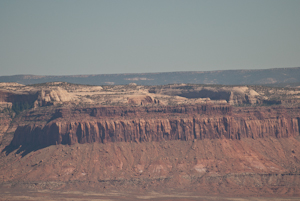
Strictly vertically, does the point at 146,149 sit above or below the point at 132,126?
below

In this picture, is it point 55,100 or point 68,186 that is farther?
point 55,100

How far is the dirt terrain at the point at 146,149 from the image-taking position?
151 meters

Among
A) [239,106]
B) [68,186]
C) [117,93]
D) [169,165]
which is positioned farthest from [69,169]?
[239,106]

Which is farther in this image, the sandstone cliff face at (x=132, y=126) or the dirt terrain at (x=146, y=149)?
the sandstone cliff face at (x=132, y=126)

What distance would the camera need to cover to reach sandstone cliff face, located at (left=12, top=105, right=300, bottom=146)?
164m

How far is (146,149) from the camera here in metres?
164

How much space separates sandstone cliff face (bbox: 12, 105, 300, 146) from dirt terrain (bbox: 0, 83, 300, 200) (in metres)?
0.23

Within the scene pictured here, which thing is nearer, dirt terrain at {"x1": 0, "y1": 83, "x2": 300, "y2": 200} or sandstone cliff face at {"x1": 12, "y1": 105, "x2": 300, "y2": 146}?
dirt terrain at {"x1": 0, "y1": 83, "x2": 300, "y2": 200}

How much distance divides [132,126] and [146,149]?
6.30 metres

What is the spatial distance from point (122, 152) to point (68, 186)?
17.0 metres

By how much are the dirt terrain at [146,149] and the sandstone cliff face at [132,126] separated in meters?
0.23

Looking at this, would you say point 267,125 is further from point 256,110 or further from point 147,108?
point 147,108

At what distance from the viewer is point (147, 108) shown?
17038 cm

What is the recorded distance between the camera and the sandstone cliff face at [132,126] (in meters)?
164
